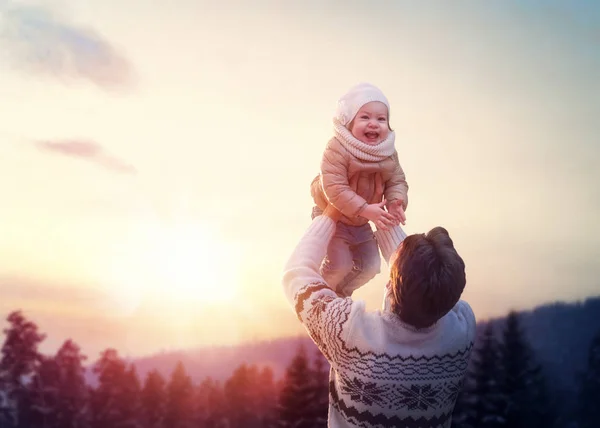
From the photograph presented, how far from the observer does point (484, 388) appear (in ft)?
65.7

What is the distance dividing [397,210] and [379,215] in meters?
0.10

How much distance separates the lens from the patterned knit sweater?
223 cm

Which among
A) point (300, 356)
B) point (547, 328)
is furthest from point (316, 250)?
point (547, 328)

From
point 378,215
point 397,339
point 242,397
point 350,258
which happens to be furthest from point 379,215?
point 242,397

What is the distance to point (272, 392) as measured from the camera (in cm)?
2406

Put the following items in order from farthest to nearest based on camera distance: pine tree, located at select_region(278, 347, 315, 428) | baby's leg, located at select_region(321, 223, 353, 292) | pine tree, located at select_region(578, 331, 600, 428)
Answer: pine tree, located at select_region(578, 331, 600, 428) < pine tree, located at select_region(278, 347, 315, 428) < baby's leg, located at select_region(321, 223, 353, 292)

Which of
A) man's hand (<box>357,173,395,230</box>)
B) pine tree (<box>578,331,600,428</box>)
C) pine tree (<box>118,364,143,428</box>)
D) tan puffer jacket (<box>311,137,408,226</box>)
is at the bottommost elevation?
pine tree (<box>118,364,143,428</box>)

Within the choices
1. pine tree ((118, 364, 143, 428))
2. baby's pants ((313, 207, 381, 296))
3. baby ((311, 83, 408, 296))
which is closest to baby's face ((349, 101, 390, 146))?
baby ((311, 83, 408, 296))

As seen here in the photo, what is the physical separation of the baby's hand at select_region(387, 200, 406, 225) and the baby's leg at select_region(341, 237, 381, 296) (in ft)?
0.73

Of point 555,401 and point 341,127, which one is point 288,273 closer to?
point 341,127

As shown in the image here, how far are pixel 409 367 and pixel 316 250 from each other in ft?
1.68

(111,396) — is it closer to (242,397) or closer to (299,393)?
(242,397)

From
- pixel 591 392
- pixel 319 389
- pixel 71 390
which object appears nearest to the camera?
pixel 319 389

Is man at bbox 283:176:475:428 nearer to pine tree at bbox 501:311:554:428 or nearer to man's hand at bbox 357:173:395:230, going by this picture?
man's hand at bbox 357:173:395:230
